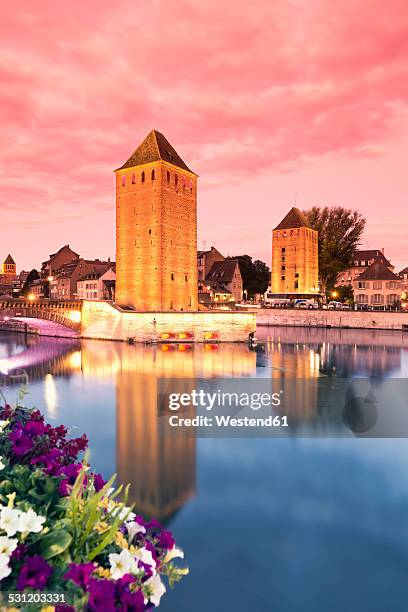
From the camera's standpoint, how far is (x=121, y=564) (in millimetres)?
2371

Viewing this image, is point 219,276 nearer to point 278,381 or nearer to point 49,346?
point 49,346

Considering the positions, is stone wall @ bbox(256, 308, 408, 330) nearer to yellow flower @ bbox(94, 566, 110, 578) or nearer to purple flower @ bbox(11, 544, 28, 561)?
yellow flower @ bbox(94, 566, 110, 578)

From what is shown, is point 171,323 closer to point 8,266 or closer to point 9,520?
point 9,520

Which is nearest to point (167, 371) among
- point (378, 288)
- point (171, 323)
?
point (171, 323)

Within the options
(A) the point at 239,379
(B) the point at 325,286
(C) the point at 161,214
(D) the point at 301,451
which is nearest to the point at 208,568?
(D) the point at 301,451

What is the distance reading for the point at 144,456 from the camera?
1141 centimetres

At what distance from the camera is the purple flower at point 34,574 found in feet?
6.92

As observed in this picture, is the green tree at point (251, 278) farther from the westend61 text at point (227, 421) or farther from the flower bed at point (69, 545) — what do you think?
the flower bed at point (69, 545)

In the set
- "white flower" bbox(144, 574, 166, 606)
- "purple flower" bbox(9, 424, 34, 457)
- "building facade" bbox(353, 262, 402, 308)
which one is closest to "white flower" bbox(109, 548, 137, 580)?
"white flower" bbox(144, 574, 166, 606)

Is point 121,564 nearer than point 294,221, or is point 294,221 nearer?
point 121,564

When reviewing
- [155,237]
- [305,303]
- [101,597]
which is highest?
[155,237]

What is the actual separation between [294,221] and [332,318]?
19.8 metres

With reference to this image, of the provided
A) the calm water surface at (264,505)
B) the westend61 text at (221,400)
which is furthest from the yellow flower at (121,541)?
the westend61 text at (221,400)

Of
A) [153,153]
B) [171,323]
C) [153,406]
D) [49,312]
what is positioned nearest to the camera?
[153,406]
